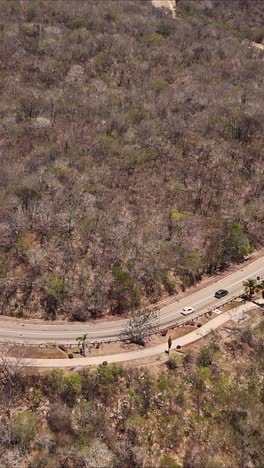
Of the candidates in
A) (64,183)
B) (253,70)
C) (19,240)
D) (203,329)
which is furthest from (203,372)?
A: (253,70)

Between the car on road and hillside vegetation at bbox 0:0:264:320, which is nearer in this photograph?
hillside vegetation at bbox 0:0:264:320

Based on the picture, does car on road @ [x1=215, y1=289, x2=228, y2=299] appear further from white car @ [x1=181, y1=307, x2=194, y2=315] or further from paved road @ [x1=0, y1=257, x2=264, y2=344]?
white car @ [x1=181, y1=307, x2=194, y2=315]

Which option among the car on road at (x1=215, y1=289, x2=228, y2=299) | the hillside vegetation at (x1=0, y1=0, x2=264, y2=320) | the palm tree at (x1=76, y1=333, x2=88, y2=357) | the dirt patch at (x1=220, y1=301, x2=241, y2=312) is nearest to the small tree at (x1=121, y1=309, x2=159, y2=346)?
the hillside vegetation at (x1=0, y1=0, x2=264, y2=320)

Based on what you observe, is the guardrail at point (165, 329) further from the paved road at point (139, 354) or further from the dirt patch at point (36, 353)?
the paved road at point (139, 354)

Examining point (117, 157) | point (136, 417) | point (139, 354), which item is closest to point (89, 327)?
point (139, 354)

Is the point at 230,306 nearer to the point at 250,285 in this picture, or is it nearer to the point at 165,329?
the point at 250,285

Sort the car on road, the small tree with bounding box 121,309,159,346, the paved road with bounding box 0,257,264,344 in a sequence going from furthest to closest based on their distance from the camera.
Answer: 1. the car on road
2. the small tree with bounding box 121,309,159,346
3. the paved road with bounding box 0,257,264,344
